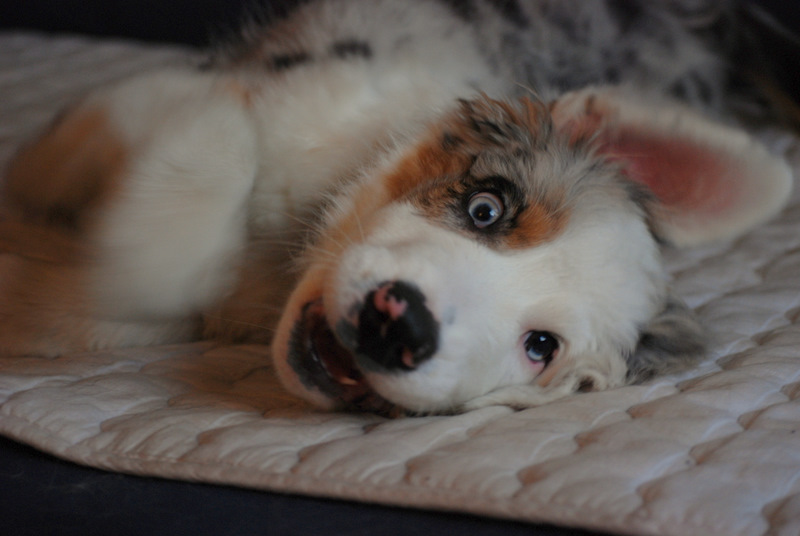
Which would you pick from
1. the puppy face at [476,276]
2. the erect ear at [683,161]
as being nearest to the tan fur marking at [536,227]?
the puppy face at [476,276]

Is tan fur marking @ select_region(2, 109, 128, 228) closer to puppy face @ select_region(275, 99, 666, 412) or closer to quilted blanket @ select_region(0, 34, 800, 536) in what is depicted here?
quilted blanket @ select_region(0, 34, 800, 536)

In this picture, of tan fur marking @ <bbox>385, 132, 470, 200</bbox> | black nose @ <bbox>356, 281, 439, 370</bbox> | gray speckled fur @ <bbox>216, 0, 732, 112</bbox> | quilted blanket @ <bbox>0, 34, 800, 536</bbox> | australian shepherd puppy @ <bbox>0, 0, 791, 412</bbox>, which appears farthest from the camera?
gray speckled fur @ <bbox>216, 0, 732, 112</bbox>

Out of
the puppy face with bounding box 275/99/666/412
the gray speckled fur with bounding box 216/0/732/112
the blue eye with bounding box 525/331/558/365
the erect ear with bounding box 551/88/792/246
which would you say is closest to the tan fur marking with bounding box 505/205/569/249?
the puppy face with bounding box 275/99/666/412

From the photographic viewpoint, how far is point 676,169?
1.79 meters

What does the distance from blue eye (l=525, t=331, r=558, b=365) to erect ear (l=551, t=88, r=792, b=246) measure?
0.45 m

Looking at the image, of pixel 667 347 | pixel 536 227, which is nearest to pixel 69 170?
pixel 536 227

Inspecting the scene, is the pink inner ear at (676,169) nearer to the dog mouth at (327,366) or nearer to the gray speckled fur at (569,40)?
the gray speckled fur at (569,40)

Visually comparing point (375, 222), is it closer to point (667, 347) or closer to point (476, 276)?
point (476, 276)

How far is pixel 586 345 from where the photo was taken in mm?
1543

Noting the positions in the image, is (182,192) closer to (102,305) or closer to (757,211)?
(102,305)

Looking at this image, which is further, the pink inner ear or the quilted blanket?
the pink inner ear

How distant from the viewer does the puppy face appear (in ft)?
4.25

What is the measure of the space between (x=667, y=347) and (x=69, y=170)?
1.33 meters

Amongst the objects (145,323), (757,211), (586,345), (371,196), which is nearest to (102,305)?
(145,323)
